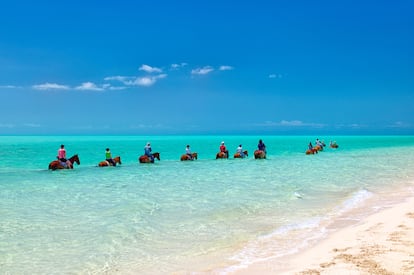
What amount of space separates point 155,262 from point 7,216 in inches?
267

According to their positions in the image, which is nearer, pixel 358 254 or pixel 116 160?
pixel 358 254

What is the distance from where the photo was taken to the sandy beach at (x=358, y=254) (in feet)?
20.8

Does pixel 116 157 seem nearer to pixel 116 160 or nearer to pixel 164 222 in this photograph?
pixel 116 160

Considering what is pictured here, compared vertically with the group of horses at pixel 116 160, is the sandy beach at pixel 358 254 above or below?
below

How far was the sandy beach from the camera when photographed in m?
6.35

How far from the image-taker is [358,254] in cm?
715

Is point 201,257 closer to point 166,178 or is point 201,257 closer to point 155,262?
point 155,262

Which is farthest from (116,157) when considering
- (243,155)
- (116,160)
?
(243,155)

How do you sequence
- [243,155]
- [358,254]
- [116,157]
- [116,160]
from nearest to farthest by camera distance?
[358,254] < [116,160] < [116,157] < [243,155]

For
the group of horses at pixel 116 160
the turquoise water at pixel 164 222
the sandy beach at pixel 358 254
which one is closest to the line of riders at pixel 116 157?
the group of horses at pixel 116 160

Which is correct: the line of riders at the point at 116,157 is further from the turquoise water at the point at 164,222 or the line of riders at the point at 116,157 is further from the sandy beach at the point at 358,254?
the sandy beach at the point at 358,254

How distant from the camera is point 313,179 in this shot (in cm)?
2188

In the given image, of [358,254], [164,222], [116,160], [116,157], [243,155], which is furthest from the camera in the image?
[243,155]

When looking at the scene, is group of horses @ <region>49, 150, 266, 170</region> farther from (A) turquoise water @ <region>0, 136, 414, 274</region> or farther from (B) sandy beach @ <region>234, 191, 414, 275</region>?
(B) sandy beach @ <region>234, 191, 414, 275</region>
